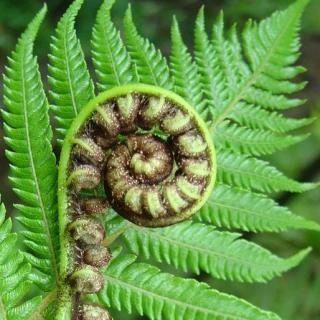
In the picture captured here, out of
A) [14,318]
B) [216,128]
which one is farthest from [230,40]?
[14,318]

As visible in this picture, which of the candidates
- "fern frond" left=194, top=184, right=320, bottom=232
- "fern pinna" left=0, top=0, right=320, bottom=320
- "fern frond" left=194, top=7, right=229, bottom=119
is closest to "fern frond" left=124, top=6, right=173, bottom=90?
"fern pinna" left=0, top=0, right=320, bottom=320

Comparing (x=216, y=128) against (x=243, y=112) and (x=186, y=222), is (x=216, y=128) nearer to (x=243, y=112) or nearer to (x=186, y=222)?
(x=243, y=112)

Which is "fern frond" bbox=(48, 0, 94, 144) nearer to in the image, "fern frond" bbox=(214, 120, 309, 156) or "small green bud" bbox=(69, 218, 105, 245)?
"small green bud" bbox=(69, 218, 105, 245)

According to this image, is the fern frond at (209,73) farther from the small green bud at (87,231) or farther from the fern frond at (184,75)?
the small green bud at (87,231)

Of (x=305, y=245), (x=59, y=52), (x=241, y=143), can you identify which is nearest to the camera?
(x=59, y=52)

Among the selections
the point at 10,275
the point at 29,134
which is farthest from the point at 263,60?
the point at 10,275
